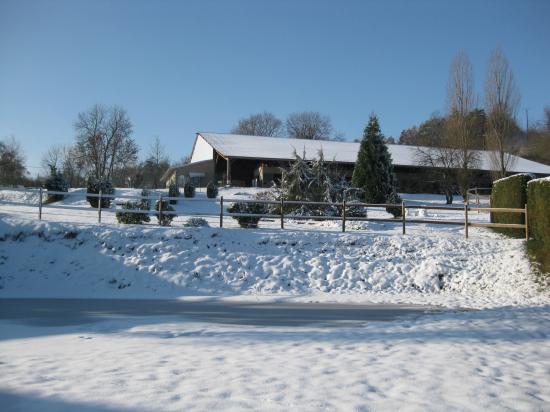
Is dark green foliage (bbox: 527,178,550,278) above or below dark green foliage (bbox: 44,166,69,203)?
below

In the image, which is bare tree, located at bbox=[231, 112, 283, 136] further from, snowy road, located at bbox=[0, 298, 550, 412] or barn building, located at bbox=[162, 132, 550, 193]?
snowy road, located at bbox=[0, 298, 550, 412]

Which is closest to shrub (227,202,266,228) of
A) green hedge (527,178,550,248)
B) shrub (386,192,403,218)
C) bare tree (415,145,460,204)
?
shrub (386,192,403,218)

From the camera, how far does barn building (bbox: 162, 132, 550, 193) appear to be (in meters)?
37.7

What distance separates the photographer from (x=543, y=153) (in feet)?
158

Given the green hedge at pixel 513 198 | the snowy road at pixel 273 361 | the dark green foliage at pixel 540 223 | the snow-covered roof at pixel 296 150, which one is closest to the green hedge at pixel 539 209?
the dark green foliage at pixel 540 223

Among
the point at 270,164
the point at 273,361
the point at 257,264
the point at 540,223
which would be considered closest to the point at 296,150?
the point at 270,164

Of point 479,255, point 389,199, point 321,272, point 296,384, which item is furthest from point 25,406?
point 389,199

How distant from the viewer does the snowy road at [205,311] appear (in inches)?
333

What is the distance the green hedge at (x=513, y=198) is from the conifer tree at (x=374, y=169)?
7.55 m

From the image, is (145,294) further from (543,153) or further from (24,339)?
(543,153)

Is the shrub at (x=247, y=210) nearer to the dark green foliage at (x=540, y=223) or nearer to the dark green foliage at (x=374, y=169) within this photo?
the dark green foliage at (x=374, y=169)

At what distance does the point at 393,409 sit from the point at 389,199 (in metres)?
21.3

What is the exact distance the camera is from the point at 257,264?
543 inches

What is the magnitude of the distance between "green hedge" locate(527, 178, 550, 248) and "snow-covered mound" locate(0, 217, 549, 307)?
2.64ft
